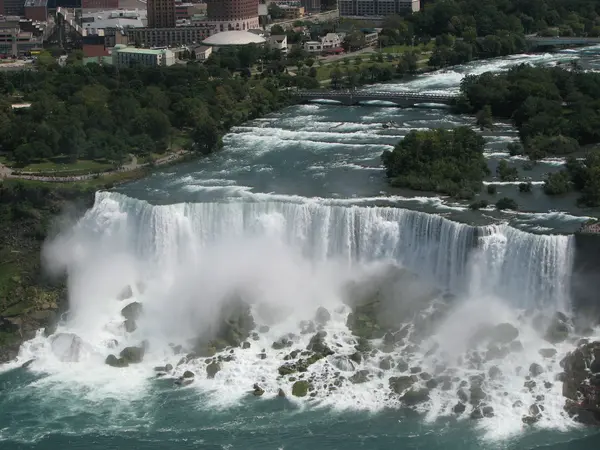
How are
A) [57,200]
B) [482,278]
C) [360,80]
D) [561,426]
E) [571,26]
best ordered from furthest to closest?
[571,26] < [360,80] < [57,200] < [482,278] < [561,426]

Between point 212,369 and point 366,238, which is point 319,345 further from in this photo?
point 366,238

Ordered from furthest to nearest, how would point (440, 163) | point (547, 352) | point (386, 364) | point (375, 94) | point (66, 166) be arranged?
1. point (375, 94)
2. point (66, 166)
3. point (440, 163)
4. point (386, 364)
5. point (547, 352)

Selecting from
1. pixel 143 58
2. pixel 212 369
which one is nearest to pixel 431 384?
pixel 212 369

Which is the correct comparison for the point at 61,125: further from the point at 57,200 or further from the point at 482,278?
the point at 482,278

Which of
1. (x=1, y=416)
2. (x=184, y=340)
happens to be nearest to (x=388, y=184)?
(x=184, y=340)

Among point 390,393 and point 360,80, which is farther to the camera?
point 360,80

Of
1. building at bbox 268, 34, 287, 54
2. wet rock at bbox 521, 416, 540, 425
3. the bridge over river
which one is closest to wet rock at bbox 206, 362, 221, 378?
wet rock at bbox 521, 416, 540, 425

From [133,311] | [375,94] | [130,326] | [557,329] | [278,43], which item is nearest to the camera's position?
[557,329]
